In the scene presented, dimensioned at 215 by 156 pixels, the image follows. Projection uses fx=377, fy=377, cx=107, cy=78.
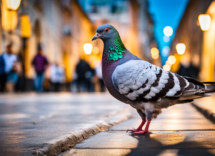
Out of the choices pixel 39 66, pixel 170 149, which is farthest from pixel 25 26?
pixel 170 149

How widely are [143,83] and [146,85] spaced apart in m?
0.04

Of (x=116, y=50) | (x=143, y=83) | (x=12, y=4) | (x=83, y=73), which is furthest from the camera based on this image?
(x=83, y=73)

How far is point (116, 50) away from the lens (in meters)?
4.17

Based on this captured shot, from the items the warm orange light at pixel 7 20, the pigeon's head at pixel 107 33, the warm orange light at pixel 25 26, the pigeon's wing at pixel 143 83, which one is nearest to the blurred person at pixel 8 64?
the warm orange light at pixel 7 20

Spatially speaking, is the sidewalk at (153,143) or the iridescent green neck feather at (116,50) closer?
the sidewalk at (153,143)

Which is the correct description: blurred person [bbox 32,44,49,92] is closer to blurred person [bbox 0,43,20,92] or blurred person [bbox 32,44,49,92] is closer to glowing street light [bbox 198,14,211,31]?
blurred person [bbox 0,43,20,92]

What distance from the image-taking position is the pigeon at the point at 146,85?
12.8 feet

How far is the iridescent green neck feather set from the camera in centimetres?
414

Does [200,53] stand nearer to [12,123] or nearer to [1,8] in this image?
[1,8]

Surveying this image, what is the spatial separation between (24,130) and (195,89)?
2.03 metres

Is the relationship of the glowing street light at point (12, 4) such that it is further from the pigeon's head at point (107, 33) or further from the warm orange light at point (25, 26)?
the pigeon's head at point (107, 33)

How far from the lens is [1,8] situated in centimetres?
1717

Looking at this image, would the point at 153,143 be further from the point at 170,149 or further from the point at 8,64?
the point at 8,64

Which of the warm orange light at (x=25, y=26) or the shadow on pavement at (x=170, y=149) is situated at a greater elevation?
the warm orange light at (x=25, y=26)
